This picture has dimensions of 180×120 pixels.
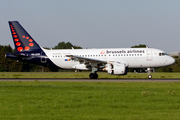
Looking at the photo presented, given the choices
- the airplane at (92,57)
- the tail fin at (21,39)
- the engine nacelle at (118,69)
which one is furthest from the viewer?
the tail fin at (21,39)

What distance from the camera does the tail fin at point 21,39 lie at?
112 feet

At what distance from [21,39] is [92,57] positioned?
9.81m

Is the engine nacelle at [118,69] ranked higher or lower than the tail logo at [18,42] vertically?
lower

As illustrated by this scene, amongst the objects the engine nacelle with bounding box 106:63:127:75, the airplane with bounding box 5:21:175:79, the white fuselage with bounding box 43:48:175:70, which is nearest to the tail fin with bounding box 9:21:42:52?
the airplane with bounding box 5:21:175:79

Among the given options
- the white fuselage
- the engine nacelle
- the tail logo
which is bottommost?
the engine nacelle

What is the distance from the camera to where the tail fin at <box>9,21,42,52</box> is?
34.0 m

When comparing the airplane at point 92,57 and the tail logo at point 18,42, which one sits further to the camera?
the tail logo at point 18,42

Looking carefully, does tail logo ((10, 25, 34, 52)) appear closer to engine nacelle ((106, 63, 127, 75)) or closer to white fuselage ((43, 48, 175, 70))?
white fuselage ((43, 48, 175, 70))

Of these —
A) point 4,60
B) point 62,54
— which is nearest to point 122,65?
point 62,54

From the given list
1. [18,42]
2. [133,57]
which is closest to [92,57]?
[133,57]

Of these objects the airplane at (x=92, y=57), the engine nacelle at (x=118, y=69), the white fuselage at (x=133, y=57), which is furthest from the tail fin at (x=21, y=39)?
the engine nacelle at (x=118, y=69)

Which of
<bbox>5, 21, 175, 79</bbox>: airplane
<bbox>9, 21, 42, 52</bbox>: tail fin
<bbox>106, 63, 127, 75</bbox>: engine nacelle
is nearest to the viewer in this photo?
<bbox>106, 63, 127, 75</bbox>: engine nacelle

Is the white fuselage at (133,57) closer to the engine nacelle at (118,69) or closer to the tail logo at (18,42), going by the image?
the engine nacelle at (118,69)

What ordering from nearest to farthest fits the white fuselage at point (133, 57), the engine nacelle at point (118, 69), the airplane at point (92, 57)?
the engine nacelle at point (118, 69) → the airplane at point (92, 57) → the white fuselage at point (133, 57)
